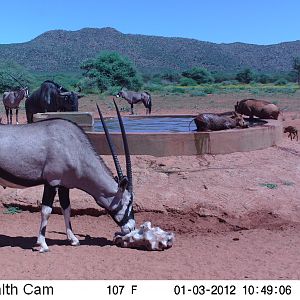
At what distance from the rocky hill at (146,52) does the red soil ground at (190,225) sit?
295 feet

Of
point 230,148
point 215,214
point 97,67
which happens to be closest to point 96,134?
point 230,148

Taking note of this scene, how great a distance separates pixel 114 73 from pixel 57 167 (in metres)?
45.4

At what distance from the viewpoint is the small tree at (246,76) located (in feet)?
247

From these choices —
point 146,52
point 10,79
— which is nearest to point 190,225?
point 10,79

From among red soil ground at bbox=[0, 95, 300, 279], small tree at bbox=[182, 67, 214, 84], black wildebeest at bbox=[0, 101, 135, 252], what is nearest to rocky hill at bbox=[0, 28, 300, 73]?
small tree at bbox=[182, 67, 214, 84]

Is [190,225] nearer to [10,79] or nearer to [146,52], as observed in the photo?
[10,79]

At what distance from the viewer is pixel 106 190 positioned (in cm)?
639

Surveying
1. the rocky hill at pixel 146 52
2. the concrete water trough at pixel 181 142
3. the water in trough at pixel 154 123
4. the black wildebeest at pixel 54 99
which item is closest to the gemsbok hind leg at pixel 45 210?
the concrete water trough at pixel 181 142

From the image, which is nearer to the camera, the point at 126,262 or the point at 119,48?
the point at 126,262

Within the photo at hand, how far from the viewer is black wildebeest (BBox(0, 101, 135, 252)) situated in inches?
247

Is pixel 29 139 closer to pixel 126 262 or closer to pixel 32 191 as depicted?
pixel 126 262

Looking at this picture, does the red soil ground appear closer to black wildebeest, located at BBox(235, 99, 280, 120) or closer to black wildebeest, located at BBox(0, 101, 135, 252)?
black wildebeest, located at BBox(0, 101, 135, 252)

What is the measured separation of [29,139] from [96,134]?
3323mm

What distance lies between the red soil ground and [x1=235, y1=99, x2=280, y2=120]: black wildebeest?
9.57 ft
